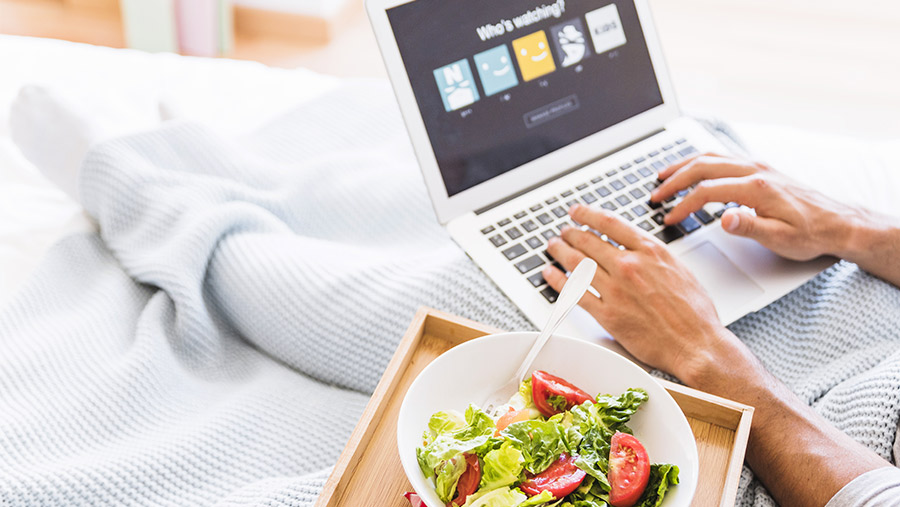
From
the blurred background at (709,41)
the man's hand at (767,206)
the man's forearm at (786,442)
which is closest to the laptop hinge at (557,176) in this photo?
the man's hand at (767,206)

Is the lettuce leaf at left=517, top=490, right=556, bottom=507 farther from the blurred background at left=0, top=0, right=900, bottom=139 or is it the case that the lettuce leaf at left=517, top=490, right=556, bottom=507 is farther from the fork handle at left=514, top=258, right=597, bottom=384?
the blurred background at left=0, top=0, right=900, bottom=139

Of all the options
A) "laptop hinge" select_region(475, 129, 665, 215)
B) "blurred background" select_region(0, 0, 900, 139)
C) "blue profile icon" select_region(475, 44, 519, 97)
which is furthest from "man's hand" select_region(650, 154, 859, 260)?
"blurred background" select_region(0, 0, 900, 139)

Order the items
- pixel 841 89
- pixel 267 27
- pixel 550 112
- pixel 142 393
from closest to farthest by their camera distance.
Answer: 1. pixel 142 393
2. pixel 550 112
3. pixel 841 89
4. pixel 267 27

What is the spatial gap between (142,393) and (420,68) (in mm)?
456

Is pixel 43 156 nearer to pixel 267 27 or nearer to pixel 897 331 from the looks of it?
pixel 897 331

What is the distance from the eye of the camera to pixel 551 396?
0.57 metres

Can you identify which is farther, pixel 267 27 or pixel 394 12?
pixel 267 27

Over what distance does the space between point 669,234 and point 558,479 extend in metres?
0.49

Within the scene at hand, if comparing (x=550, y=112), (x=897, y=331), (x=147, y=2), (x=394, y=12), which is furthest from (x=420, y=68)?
(x=147, y=2)

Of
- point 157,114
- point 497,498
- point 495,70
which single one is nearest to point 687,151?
point 495,70

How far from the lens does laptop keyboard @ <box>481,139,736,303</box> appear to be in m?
0.86

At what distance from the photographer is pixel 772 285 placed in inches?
34.3

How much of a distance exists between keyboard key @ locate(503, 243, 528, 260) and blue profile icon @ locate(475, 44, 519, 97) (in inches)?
7.2

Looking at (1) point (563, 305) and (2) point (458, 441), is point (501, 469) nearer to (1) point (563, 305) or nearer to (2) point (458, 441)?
(2) point (458, 441)
